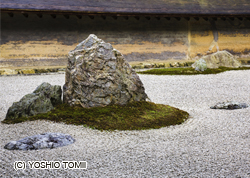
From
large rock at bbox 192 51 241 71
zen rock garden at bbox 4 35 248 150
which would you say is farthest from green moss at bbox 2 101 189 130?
large rock at bbox 192 51 241 71

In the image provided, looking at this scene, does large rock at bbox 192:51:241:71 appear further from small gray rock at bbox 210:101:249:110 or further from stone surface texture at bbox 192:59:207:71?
small gray rock at bbox 210:101:249:110

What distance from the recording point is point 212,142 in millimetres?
3449

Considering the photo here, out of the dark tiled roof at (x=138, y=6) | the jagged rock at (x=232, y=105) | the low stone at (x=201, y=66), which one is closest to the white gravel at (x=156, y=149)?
the jagged rock at (x=232, y=105)

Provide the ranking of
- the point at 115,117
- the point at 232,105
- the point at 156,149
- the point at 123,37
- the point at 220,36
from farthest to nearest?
the point at 220,36 < the point at 123,37 < the point at 232,105 < the point at 115,117 < the point at 156,149

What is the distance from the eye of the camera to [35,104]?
177 inches

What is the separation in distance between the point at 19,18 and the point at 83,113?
843 centimetres

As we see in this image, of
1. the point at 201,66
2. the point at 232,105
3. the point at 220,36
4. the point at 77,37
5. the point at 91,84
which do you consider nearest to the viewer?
the point at 91,84

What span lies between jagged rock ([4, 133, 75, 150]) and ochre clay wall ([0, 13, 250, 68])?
28.5ft

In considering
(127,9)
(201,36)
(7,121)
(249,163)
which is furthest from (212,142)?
(201,36)

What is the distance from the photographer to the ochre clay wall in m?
11.1

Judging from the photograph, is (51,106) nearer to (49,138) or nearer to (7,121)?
(7,121)

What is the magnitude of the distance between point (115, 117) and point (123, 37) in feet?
28.7

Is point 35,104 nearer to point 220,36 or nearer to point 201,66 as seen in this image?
point 201,66

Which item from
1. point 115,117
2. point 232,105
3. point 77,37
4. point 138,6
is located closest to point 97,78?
point 115,117
